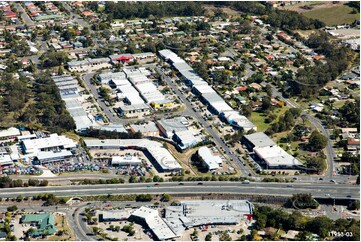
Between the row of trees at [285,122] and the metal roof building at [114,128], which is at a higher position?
the row of trees at [285,122]

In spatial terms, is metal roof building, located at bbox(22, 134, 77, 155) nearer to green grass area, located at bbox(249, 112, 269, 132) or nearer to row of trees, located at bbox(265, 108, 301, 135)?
green grass area, located at bbox(249, 112, 269, 132)

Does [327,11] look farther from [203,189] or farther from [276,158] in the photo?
[203,189]

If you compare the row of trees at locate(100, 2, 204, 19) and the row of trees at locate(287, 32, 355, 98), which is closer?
the row of trees at locate(287, 32, 355, 98)

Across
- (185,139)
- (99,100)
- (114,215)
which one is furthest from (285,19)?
(114,215)

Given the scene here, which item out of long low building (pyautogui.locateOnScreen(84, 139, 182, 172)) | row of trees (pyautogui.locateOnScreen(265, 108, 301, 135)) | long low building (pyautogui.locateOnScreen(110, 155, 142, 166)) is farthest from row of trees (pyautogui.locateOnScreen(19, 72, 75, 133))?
row of trees (pyautogui.locateOnScreen(265, 108, 301, 135))

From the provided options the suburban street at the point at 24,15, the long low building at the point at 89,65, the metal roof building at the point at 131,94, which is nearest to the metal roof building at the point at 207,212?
the metal roof building at the point at 131,94

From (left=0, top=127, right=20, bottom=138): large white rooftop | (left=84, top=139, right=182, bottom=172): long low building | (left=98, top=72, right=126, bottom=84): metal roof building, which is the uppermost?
(left=84, top=139, right=182, bottom=172): long low building

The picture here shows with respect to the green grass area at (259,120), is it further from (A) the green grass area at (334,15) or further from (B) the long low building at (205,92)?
(A) the green grass area at (334,15)
